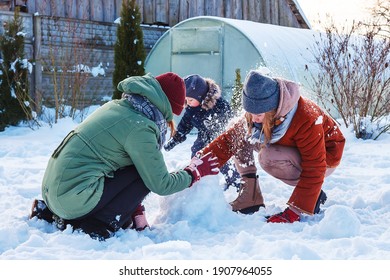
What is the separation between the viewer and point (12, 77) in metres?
9.93

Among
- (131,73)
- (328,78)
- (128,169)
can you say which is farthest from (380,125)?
(128,169)

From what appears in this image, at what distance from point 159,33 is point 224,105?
854cm

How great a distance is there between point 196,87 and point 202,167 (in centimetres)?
143

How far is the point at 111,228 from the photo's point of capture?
3.32 m

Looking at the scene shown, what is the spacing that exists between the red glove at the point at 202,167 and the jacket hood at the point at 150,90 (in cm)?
36

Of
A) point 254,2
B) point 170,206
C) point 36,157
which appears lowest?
point 36,157

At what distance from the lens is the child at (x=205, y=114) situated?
4906 mm

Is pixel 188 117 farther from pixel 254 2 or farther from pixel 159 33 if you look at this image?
pixel 254 2

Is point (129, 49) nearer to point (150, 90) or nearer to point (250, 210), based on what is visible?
point (250, 210)

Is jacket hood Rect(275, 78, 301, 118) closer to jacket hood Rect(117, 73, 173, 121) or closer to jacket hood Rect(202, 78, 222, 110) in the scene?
jacket hood Rect(117, 73, 173, 121)

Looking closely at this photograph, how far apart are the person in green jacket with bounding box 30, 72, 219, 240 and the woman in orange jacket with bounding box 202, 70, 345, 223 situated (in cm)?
53

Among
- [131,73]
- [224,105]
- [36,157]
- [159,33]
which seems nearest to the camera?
[224,105]

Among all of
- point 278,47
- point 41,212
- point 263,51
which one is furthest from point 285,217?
point 278,47

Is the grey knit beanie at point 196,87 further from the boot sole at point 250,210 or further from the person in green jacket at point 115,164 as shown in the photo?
the person in green jacket at point 115,164
